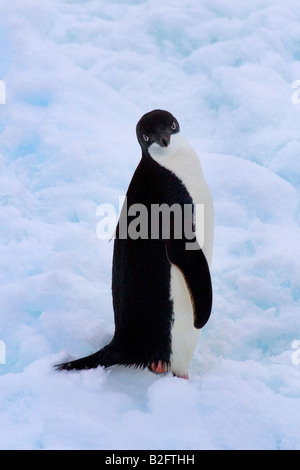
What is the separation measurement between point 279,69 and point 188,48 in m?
0.51

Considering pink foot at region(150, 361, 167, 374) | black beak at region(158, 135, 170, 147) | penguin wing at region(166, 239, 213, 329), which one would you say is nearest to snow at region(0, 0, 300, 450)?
pink foot at region(150, 361, 167, 374)

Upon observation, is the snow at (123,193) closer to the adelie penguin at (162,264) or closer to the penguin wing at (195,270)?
the adelie penguin at (162,264)

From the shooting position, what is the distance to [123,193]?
309 cm

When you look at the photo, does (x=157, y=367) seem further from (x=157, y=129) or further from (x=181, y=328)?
(x=157, y=129)

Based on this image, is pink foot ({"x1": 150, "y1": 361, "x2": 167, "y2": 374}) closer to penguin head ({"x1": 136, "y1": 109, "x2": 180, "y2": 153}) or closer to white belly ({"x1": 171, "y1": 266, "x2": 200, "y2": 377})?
white belly ({"x1": 171, "y1": 266, "x2": 200, "y2": 377})

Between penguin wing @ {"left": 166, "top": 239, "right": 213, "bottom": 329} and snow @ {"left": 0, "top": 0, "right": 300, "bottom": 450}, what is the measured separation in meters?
0.19

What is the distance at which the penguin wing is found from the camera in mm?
1882

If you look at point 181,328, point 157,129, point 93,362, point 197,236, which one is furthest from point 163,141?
point 93,362

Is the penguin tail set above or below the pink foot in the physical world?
above

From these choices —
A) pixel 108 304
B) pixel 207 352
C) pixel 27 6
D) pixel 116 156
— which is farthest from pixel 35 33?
pixel 207 352

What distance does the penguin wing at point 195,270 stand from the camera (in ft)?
6.17

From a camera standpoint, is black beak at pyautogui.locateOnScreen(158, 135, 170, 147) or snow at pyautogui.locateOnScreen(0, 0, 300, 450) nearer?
snow at pyautogui.locateOnScreen(0, 0, 300, 450)

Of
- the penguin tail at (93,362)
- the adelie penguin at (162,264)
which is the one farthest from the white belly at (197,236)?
the penguin tail at (93,362)
